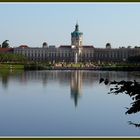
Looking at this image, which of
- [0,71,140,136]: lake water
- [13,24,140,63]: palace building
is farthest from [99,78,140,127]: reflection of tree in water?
[13,24,140,63]: palace building

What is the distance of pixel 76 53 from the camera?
6631cm

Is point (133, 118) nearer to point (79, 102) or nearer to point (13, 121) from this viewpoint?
point (13, 121)

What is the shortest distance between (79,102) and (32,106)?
136cm

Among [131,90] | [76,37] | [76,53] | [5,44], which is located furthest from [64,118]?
[5,44]

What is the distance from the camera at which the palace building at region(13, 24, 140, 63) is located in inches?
2640

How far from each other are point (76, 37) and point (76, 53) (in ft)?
11.4

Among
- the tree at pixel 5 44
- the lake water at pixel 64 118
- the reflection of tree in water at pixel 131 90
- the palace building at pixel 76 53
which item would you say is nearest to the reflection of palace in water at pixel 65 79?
the lake water at pixel 64 118

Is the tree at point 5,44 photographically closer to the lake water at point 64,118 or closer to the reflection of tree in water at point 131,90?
the lake water at point 64,118

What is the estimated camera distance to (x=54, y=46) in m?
70.5

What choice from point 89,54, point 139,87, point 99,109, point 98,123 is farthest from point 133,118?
point 89,54

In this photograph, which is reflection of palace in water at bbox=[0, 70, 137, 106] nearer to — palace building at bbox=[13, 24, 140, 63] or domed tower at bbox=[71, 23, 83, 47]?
palace building at bbox=[13, 24, 140, 63]

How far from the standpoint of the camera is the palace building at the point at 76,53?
220 ft

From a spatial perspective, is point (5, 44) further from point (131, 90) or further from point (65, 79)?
point (131, 90)

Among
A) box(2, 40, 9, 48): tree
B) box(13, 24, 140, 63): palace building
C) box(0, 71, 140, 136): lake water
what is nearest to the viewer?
box(0, 71, 140, 136): lake water
